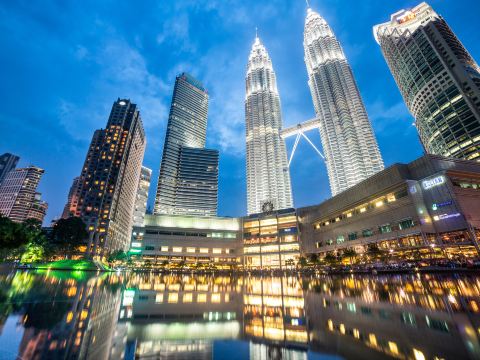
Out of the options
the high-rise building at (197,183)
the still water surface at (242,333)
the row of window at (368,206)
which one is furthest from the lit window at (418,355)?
the high-rise building at (197,183)

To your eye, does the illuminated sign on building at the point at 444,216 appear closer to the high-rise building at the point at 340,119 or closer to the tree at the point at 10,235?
the high-rise building at the point at 340,119

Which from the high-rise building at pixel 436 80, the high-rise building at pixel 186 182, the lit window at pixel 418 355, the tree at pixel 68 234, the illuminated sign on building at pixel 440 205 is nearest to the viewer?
the lit window at pixel 418 355

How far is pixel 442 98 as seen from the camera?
112 m

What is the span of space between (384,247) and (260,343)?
251ft

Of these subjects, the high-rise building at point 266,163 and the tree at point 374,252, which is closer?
the tree at point 374,252

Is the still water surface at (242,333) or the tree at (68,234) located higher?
the tree at (68,234)

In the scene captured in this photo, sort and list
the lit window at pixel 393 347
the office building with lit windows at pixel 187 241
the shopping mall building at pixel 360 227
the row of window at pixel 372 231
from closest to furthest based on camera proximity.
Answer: the lit window at pixel 393 347, the shopping mall building at pixel 360 227, the row of window at pixel 372 231, the office building with lit windows at pixel 187 241

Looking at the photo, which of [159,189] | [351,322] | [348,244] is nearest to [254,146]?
[159,189]

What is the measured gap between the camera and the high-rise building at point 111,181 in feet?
405

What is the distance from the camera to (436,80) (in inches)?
4500

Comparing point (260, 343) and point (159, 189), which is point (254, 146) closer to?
point (159, 189)

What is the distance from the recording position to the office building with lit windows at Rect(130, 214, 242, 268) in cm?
→ 11012

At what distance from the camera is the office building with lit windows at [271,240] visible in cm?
11125

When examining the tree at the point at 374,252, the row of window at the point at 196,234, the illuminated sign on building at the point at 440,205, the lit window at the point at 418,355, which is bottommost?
the lit window at the point at 418,355
